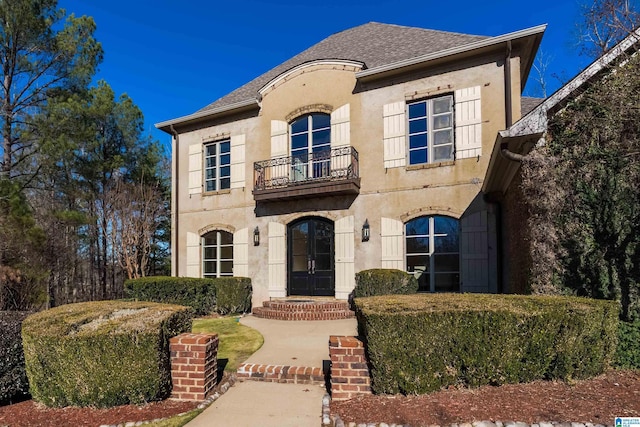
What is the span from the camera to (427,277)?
9.00 m

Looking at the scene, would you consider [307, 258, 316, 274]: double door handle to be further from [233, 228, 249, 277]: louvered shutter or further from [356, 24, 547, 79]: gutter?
[356, 24, 547, 79]: gutter

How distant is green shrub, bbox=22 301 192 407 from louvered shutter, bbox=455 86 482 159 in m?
7.50

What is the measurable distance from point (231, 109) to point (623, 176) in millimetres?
10268

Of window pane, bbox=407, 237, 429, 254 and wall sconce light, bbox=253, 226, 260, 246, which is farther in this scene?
wall sconce light, bbox=253, 226, 260, 246

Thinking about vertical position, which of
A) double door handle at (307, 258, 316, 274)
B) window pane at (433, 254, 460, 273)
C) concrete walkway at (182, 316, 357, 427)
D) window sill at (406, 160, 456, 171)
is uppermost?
window sill at (406, 160, 456, 171)

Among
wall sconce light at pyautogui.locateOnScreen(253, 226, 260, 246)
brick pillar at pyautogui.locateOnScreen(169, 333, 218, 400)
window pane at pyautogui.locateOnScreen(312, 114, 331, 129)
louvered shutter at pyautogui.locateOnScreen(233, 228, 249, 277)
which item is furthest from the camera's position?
louvered shutter at pyautogui.locateOnScreen(233, 228, 249, 277)

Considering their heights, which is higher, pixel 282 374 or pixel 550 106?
pixel 550 106

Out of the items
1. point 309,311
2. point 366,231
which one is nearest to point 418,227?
point 366,231

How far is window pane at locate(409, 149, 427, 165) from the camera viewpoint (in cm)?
928

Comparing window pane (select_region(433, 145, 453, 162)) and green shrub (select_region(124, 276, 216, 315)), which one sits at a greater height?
window pane (select_region(433, 145, 453, 162))

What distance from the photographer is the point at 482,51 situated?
851 cm

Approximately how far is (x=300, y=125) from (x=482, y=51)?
5197mm

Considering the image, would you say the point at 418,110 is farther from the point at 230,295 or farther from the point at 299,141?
the point at 230,295

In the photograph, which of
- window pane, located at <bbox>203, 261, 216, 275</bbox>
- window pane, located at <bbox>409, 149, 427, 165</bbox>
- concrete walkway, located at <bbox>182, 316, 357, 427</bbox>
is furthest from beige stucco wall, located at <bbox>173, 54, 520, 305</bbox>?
concrete walkway, located at <bbox>182, 316, 357, 427</bbox>
